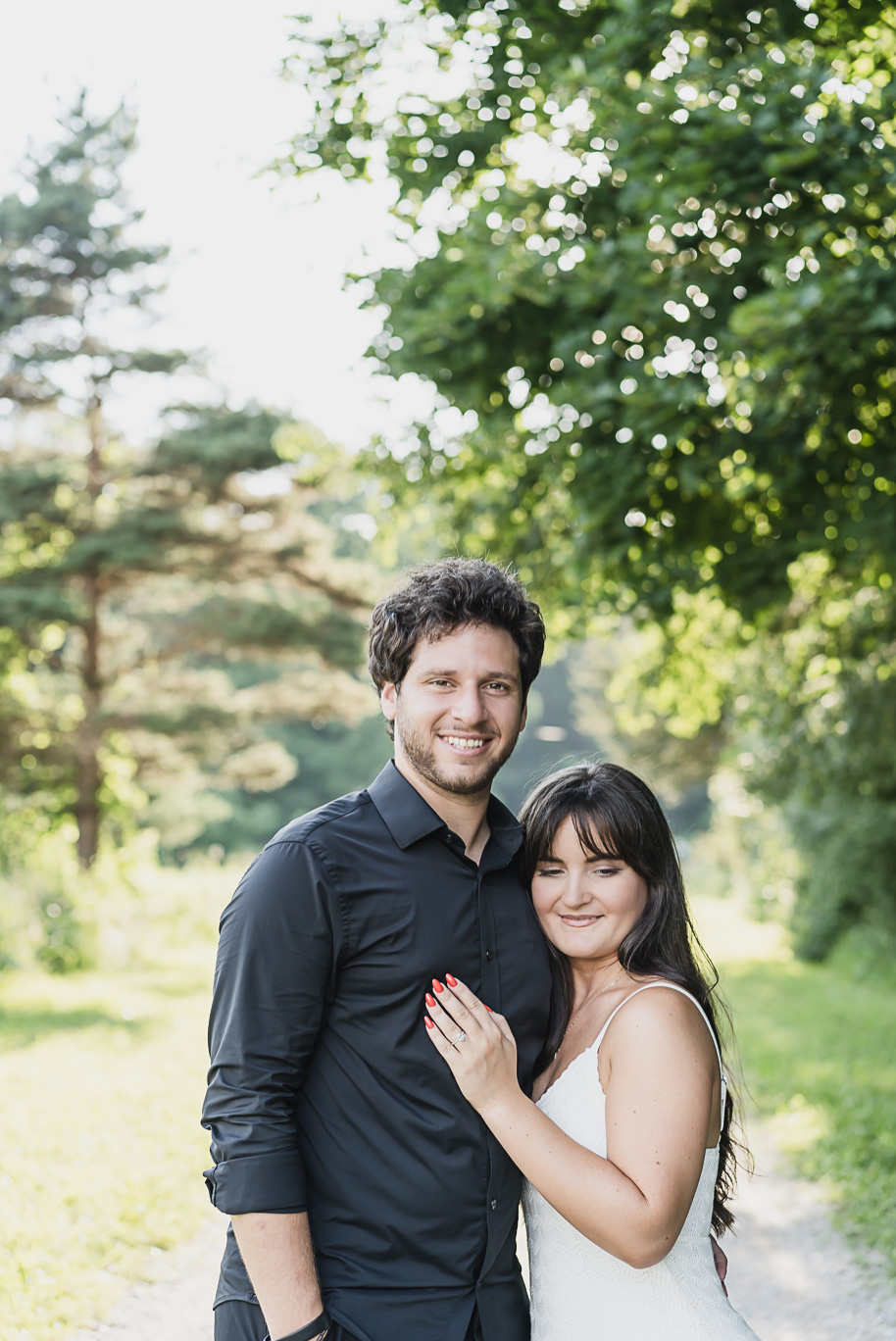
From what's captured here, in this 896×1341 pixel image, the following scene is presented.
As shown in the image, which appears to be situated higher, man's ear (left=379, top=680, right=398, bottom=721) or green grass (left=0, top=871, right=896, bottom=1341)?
man's ear (left=379, top=680, right=398, bottom=721)

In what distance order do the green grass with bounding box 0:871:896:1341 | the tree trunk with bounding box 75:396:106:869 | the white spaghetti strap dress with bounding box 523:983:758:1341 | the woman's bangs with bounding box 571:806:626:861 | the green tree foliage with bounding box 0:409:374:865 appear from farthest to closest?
the tree trunk with bounding box 75:396:106:869 → the green tree foliage with bounding box 0:409:374:865 → the green grass with bounding box 0:871:896:1341 → the woman's bangs with bounding box 571:806:626:861 → the white spaghetti strap dress with bounding box 523:983:758:1341

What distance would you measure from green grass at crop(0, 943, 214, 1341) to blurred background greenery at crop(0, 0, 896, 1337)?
37 millimetres

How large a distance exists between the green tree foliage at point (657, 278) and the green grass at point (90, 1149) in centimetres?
434

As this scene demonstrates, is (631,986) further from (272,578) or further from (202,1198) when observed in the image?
(272,578)

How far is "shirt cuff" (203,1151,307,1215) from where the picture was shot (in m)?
2.30

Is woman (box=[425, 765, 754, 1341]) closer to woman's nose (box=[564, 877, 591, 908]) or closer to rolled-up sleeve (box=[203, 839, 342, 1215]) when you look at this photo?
woman's nose (box=[564, 877, 591, 908])

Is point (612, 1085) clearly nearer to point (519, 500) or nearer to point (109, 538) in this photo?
point (519, 500)

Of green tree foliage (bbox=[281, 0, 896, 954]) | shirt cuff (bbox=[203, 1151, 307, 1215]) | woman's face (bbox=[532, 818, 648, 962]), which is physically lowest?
shirt cuff (bbox=[203, 1151, 307, 1215])

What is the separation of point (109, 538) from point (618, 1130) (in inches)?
619

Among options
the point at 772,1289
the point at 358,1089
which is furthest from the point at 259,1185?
the point at 772,1289

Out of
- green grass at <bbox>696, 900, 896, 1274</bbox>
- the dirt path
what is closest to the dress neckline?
the dirt path

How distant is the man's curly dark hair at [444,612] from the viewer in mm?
2725

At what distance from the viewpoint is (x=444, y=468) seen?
955cm

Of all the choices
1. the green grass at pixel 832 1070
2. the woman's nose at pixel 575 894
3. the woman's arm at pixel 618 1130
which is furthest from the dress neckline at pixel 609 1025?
the green grass at pixel 832 1070
